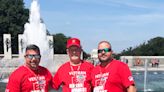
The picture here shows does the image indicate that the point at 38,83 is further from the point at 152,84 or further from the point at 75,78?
the point at 152,84

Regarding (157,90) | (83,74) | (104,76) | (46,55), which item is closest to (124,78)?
(104,76)

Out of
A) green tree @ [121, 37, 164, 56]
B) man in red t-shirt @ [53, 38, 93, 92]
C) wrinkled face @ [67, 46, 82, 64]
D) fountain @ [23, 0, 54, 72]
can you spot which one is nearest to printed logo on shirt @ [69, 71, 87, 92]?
man in red t-shirt @ [53, 38, 93, 92]

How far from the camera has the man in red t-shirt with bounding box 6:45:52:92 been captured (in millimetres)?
5832

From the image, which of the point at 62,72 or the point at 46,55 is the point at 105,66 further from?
the point at 46,55

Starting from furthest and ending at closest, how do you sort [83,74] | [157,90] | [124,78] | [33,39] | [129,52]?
[129,52]
[33,39]
[157,90]
[83,74]
[124,78]

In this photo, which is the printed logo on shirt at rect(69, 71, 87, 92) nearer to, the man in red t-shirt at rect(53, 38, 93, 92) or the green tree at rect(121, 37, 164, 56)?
the man in red t-shirt at rect(53, 38, 93, 92)

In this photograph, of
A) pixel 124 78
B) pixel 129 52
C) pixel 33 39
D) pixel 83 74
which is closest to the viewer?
pixel 124 78

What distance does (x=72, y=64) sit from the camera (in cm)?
638

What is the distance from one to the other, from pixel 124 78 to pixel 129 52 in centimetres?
9651

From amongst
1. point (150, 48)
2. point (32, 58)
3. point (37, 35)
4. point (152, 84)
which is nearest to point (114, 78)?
point (32, 58)

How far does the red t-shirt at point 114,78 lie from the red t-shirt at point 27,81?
2.42 ft

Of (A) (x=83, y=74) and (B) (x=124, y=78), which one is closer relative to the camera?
(B) (x=124, y=78)

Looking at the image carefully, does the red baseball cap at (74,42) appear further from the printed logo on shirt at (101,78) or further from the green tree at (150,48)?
the green tree at (150,48)

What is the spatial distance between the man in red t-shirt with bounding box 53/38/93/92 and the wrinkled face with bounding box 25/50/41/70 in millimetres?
500
